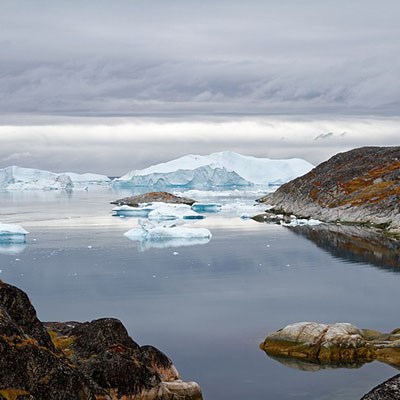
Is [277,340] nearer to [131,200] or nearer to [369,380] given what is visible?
[369,380]

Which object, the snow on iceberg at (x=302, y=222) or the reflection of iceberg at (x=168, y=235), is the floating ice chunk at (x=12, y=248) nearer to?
the reflection of iceberg at (x=168, y=235)

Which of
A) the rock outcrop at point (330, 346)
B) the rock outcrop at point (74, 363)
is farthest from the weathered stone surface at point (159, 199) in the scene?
the rock outcrop at point (74, 363)

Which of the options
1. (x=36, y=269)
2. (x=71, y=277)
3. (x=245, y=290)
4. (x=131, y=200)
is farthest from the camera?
(x=131, y=200)

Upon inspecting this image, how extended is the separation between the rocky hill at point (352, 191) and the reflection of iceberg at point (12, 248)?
2969cm

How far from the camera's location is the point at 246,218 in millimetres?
73688

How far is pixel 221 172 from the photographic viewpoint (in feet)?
497

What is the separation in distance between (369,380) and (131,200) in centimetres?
8415

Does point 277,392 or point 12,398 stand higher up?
point 12,398

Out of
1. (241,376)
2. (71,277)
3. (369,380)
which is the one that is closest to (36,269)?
(71,277)

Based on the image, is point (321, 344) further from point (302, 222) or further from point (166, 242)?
point (302, 222)

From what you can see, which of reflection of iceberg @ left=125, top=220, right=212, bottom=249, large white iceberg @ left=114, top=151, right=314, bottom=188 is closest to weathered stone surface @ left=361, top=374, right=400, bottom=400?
reflection of iceberg @ left=125, top=220, right=212, bottom=249

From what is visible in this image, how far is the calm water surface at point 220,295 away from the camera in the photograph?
62.8 ft

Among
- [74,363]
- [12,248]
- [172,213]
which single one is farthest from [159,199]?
[74,363]

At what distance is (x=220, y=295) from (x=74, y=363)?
17.1 m
